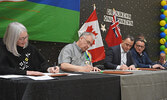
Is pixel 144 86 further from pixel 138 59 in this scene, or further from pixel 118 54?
pixel 138 59

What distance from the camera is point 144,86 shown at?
1.72 metres

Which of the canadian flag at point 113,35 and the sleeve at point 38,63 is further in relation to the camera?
the canadian flag at point 113,35

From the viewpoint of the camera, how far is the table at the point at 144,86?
1555 millimetres

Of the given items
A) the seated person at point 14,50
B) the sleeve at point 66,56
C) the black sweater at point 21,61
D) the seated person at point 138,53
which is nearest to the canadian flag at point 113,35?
the seated person at point 138,53

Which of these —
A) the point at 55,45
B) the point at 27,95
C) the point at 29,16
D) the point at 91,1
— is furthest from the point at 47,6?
the point at 27,95

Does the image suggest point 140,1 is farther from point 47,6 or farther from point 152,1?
point 47,6

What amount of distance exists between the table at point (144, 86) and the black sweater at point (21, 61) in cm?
80

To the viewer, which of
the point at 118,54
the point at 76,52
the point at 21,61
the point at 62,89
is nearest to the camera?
the point at 62,89

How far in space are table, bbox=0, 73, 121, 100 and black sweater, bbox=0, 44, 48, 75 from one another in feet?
1.32

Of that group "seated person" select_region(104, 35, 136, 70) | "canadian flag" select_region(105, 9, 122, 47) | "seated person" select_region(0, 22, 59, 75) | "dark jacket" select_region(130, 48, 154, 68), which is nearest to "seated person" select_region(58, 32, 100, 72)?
"seated person" select_region(0, 22, 59, 75)

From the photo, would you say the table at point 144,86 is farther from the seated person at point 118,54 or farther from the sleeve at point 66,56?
the seated person at point 118,54

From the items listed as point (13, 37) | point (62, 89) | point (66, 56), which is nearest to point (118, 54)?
point (66, 56)

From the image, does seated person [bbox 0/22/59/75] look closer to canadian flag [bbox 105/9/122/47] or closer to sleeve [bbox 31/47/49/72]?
sleeve [bbox 31/47/49/72]

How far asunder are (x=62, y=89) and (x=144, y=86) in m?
0.87
